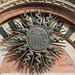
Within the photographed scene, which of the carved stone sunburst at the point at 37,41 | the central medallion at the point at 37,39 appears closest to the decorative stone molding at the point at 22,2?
the carved stone sunburst at the point at 37,41

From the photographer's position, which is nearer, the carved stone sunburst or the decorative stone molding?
the carved stone sunburst

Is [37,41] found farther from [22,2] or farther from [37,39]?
[22,2]

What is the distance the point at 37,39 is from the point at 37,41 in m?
0.06

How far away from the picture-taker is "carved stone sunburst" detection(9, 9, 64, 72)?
387cm

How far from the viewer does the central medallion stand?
12.8ft

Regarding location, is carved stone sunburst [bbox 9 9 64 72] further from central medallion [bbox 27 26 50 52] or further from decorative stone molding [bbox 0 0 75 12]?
decorative stone molding [bbox 0 0 75 12]

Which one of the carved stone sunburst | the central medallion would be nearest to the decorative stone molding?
the carved stone sunburst

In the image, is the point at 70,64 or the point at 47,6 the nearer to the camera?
the point at 70,64

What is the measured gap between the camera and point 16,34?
423cm

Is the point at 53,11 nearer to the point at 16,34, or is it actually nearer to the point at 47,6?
the point at 47,6

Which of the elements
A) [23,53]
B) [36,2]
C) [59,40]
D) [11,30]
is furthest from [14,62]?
[36,2]

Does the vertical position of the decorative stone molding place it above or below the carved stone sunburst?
above

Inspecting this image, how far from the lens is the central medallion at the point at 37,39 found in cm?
390

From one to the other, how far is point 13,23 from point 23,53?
99cm
